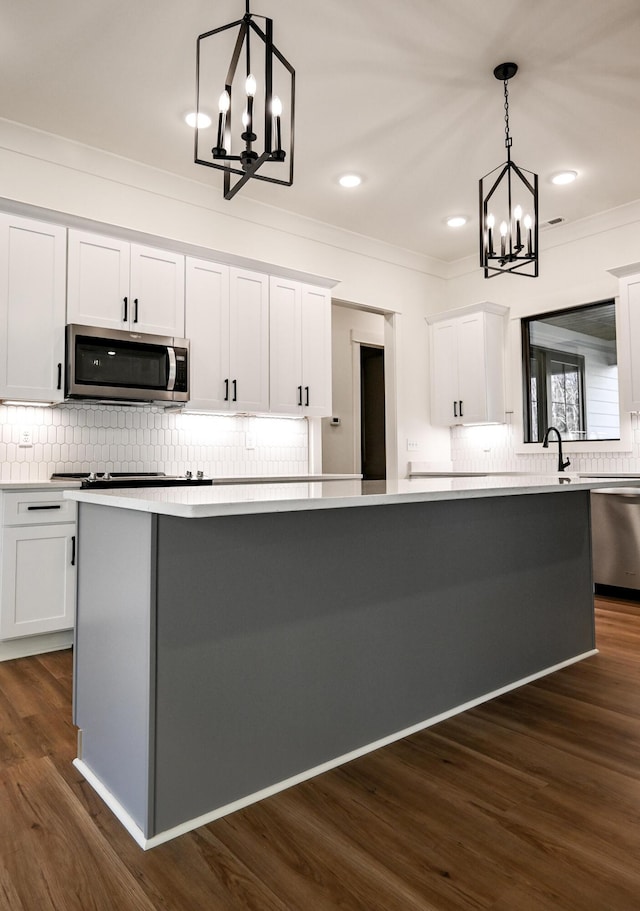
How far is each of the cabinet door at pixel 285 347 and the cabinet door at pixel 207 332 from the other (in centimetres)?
39

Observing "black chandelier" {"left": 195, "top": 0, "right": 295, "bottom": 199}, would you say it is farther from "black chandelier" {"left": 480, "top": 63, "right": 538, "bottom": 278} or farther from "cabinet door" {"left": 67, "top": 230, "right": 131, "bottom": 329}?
"black chandelier" {"left": 480, "top": 63, "right": 538, "bottom": 278}

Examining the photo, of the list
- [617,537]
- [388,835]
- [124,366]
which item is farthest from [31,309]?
[617,537]

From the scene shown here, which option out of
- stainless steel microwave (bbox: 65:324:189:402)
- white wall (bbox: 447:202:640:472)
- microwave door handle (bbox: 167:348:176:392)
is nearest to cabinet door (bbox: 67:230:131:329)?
stainless steel microwave (bbox: 65:324:189:402)

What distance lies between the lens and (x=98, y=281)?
144 inches

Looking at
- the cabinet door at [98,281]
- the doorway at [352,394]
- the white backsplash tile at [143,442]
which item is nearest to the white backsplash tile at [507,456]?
the doorway at [352,394]

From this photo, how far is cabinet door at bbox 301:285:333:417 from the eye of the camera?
4680mm

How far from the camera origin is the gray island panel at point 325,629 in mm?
1595

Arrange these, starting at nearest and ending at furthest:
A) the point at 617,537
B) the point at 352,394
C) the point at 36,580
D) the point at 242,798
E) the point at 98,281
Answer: the point at 242,798
the point at 36,580
the point at 98,281
the point at 617,537
the point at 352,394

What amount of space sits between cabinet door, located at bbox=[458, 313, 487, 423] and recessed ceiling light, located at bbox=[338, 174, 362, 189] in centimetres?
177

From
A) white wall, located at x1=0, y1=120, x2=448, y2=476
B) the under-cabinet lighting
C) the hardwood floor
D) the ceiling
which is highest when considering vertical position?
the ceiling

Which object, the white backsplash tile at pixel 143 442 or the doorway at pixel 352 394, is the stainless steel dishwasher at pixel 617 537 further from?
the doorway at pixel 352 394

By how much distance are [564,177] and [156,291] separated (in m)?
2.99

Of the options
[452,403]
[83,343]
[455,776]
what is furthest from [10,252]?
[452,403]

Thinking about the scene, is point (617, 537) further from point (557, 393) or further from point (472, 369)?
point (472, 369)
